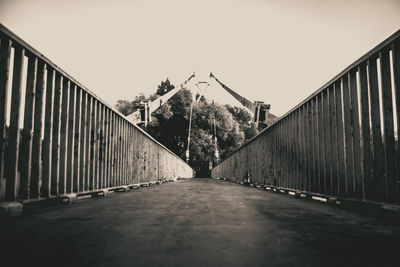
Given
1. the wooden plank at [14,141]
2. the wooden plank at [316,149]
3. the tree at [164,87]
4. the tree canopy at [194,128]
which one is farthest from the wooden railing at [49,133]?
the tree at [164,87]

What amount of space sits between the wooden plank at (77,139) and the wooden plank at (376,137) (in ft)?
15.5

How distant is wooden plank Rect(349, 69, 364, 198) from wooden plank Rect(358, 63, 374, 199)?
0.42 feet

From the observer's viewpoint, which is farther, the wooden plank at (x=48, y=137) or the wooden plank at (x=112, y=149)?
the wooden plank at (x=112, y=149)

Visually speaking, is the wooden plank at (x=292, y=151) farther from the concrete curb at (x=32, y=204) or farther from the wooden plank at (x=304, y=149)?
the concrete curb at (x=32, y=204)

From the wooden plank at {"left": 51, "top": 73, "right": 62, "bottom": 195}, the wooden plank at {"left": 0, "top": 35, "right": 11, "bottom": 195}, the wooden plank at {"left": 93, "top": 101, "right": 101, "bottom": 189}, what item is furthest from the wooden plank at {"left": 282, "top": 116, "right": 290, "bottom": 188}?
the wooden plank at {"left": 0, "top": 35, "right": 11, "bottom": 195}

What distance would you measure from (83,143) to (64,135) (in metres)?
0.71

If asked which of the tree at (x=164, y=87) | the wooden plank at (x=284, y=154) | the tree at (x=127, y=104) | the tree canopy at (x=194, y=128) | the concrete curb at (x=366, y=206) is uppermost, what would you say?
the tree at (x=164, y=87)

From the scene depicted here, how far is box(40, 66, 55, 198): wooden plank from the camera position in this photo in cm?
351

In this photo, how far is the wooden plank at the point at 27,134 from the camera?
3066mm

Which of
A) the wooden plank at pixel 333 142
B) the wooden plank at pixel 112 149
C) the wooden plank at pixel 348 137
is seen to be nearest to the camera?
the wooden plank at pixel 348 137

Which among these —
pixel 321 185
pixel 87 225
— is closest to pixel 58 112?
pixel 87 225

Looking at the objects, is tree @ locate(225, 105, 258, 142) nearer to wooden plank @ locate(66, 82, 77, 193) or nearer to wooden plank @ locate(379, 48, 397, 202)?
wooden plank @ locate(66, 82, 77, 193)

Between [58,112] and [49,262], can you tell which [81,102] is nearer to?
[58,112]

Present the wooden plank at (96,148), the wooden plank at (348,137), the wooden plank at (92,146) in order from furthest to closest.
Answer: the wooden plank at (96,148), the wooden plank at (92,146), the wooden plank at (348,137)
